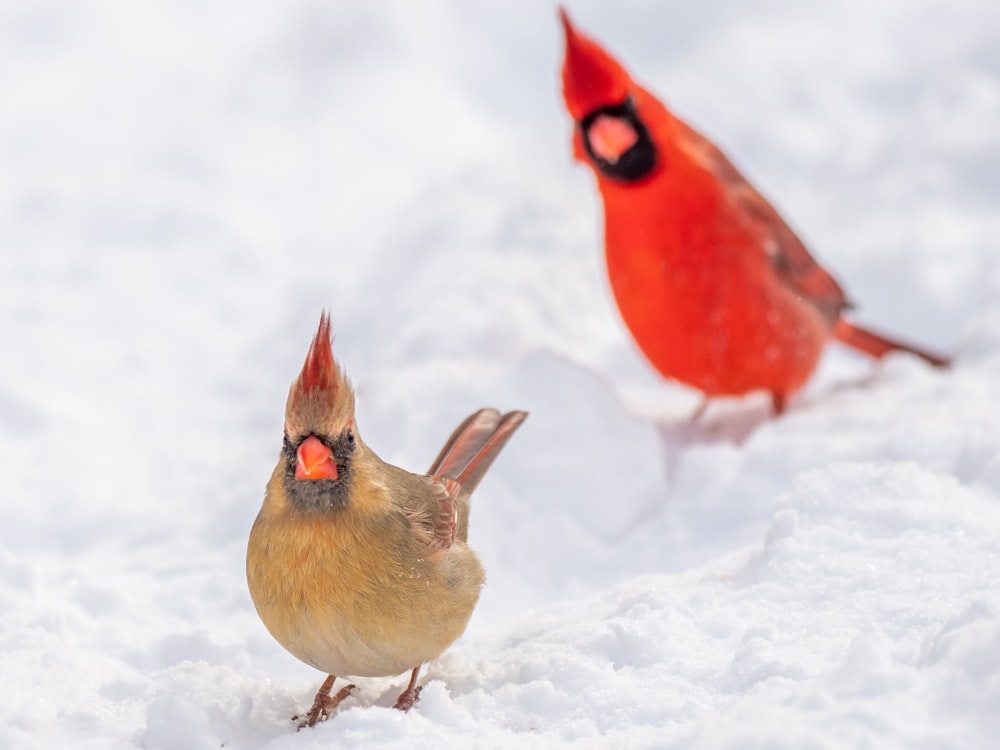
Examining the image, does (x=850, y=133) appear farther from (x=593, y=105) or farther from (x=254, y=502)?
(x=254, y=502)

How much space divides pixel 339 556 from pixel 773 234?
86.0 inches

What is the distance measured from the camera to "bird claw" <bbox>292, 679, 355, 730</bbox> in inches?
98.3

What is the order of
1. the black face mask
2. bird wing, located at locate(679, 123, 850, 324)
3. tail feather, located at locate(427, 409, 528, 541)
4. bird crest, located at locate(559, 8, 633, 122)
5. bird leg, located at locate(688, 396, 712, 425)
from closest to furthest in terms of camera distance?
tail feather, located at locate(427, 409, 528, 541)
bird crest, located at locate(559, 8, 633, 122)
the black face mask
bird wing, located at locate(679, 123, 850, 324)
bird leg, located at locate(688, 396, 712, 425)

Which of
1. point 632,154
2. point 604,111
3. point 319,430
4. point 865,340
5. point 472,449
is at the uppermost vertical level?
point 604,111

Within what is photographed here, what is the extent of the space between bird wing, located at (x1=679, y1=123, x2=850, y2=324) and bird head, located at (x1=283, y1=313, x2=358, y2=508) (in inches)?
77.5

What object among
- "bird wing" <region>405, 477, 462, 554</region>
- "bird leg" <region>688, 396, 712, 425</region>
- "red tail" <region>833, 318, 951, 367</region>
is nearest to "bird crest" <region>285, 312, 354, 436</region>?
"bird wing" <region>405, 477, 462, 554</region>

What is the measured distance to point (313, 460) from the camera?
235 centimetres

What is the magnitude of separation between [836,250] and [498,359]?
6.47 ft

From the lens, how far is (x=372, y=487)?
249 centimetres

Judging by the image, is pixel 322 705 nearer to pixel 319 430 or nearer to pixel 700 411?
pixel 319 430

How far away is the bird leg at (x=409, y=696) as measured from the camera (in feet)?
8.30

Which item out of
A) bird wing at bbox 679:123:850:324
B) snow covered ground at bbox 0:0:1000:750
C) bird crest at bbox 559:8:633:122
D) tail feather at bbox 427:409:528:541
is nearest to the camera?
snow covered ground at bbox 0:0:1000:750

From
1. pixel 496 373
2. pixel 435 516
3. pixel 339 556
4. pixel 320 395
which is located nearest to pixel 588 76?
pixel 496 373

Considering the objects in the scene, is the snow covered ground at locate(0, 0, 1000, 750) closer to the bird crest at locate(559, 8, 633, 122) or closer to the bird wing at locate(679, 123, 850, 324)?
the bird wing at locate(679, 123, 850, 324)
